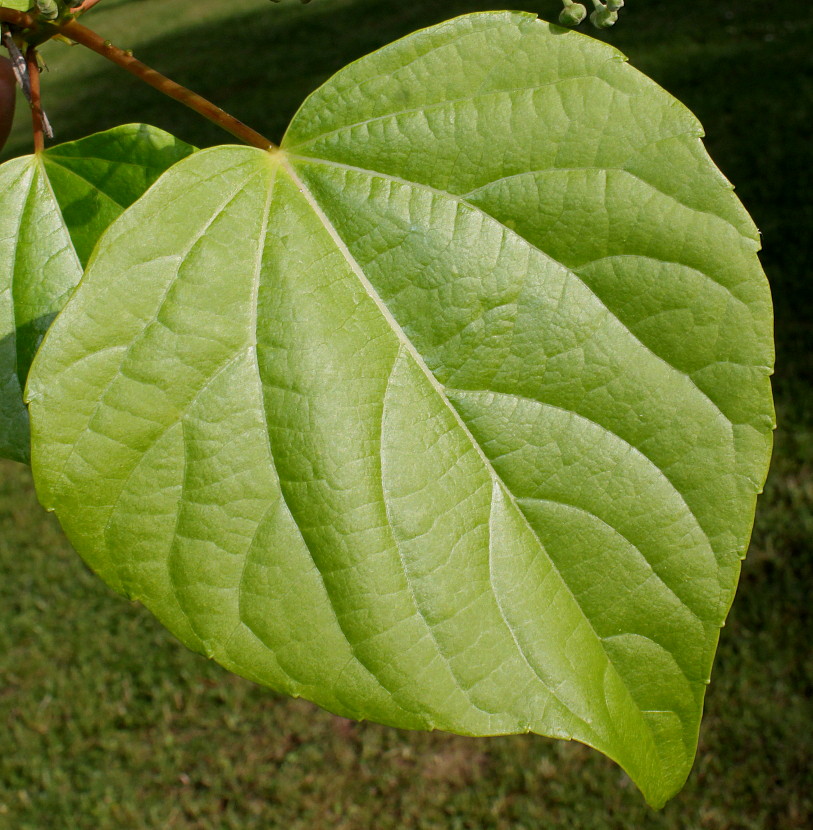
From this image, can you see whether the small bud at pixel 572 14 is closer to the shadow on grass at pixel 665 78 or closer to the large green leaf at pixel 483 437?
the large green leaf at pixel 483 437

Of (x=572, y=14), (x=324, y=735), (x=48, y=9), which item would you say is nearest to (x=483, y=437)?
(x=572, y=14)

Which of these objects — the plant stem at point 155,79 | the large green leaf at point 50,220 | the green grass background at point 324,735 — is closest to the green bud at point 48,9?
the plant stem at point 155,79

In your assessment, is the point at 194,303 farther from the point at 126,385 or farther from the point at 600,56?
the point at 600,56

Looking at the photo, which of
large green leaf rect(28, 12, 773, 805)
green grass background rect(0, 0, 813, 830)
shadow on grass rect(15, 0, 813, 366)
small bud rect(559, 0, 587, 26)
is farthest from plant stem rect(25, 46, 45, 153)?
shadow on grass rect(15, 0, 813, 366)

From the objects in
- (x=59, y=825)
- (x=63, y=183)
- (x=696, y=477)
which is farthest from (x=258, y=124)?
(x=696, y=477)

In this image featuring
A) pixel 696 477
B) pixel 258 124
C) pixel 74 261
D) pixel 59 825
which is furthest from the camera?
pixel 258 124

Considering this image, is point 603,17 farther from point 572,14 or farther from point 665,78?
A: point 665,78

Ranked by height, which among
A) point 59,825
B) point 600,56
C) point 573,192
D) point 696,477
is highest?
point 600,56
